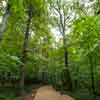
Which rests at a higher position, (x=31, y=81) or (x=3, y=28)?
(x=3, y=28)

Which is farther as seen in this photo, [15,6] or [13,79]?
[13,79]

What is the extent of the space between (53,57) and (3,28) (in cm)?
2614

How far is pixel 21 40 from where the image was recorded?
2092cm

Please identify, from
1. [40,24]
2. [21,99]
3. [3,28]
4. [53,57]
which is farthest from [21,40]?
[3,28]

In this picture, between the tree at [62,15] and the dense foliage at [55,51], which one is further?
the tree at [62,15]

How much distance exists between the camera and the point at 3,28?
256 cm

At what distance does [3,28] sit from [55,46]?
2665cm

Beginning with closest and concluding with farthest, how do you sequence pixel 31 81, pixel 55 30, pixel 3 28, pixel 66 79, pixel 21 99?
pixel 3 28 < pixel 21 99 < pixel 66 79 < pixel 55 30 < pixel 31 81

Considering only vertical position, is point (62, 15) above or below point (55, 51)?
above

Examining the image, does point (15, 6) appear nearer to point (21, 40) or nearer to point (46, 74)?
point (21, 40)

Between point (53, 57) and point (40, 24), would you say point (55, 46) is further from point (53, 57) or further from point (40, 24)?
point (40, 24)

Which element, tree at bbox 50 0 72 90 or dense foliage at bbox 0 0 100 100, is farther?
tree at bbox 50 0 72 90

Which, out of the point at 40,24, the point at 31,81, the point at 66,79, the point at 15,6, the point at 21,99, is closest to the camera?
the point at 15,6

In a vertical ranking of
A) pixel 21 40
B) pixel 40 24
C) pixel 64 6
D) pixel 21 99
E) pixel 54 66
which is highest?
pixel 64 6
